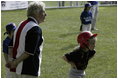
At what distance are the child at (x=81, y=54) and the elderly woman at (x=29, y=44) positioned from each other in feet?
2.50

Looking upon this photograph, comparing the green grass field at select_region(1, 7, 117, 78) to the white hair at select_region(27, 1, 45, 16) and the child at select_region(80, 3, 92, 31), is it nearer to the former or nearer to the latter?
the child at select_region(80, 3, 92, 31)

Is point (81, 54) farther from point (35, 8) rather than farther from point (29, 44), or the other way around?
point (35, 8)

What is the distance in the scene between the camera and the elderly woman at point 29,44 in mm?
5160

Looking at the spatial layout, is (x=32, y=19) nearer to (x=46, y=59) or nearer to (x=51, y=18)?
(x=46, y=59)

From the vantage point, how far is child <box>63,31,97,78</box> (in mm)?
5797

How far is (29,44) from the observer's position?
518cm

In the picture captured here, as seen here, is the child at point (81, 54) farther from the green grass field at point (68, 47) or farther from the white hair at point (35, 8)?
the green grass field at point (68, 47)

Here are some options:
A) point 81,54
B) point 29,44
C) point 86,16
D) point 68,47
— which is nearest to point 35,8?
point 29,44

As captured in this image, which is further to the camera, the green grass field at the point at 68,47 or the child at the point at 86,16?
the child at the point at 86,16

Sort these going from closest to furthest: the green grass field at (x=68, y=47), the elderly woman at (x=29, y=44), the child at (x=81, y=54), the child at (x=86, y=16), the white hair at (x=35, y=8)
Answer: the elderly woman at (x=29, y=44), the white hair at (x=35, y=8), the child at (x=81, y=54), the green grass field at (x=68, y=47), the child at (x=86, y=16)

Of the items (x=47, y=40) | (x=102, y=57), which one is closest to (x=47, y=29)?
(x=47, y=40)

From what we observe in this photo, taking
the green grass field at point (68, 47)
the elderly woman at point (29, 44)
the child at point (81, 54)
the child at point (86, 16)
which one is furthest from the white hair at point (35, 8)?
the child at point (86, 16)

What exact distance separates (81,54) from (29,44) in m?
1.09

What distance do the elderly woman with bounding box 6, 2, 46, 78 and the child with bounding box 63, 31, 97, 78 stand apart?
0.76 meters
